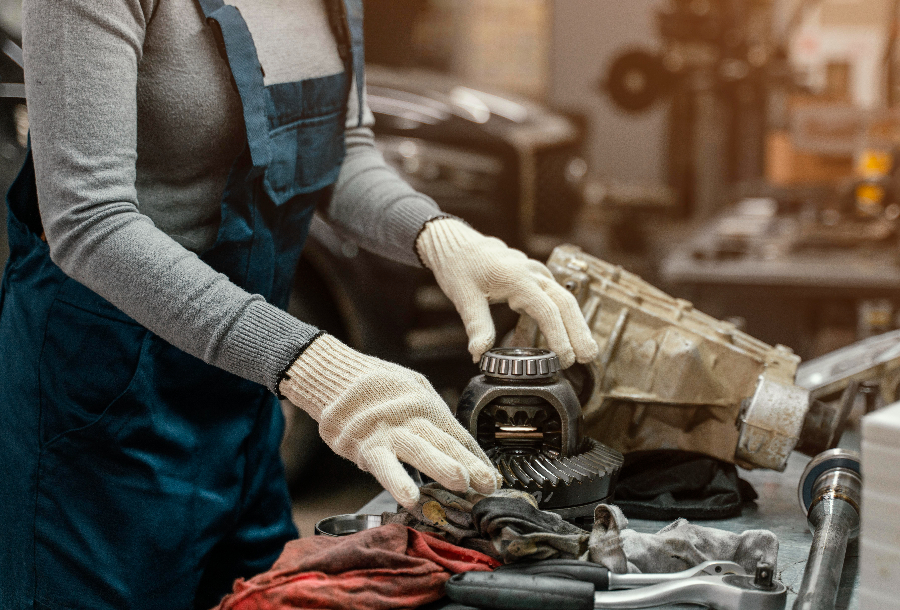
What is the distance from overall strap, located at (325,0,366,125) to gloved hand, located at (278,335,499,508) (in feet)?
1.99

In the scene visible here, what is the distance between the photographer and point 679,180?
6.62 meters

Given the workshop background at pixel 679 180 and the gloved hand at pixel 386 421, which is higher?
the gloved hand at pixel 386 421

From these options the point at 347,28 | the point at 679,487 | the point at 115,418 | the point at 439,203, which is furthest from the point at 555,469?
the point at 439,203

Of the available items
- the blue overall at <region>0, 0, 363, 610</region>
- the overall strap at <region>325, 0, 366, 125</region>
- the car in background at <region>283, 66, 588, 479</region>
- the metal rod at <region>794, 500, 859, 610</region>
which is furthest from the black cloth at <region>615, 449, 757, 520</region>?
the car in background at <region>283, 66, 588, 479</region>

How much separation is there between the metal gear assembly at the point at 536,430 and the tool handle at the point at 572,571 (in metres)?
0.14

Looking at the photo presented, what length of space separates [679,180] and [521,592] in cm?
616

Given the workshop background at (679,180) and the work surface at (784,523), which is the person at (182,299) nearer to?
the work surface at (784,523)

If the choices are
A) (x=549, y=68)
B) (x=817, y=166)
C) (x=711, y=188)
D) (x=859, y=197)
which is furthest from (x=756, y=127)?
(x=549, y=68)

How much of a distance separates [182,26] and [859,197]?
9.77 ft

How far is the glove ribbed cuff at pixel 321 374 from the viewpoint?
94 centimetres

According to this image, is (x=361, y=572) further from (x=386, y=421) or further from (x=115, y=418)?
(x=115, y=418)

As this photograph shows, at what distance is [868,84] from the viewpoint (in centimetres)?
492

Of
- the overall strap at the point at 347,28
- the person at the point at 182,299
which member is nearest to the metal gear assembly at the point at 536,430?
the person at the point at 182,299

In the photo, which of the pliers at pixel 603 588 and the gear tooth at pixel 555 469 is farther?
the gear tooth at pixel 555 469
